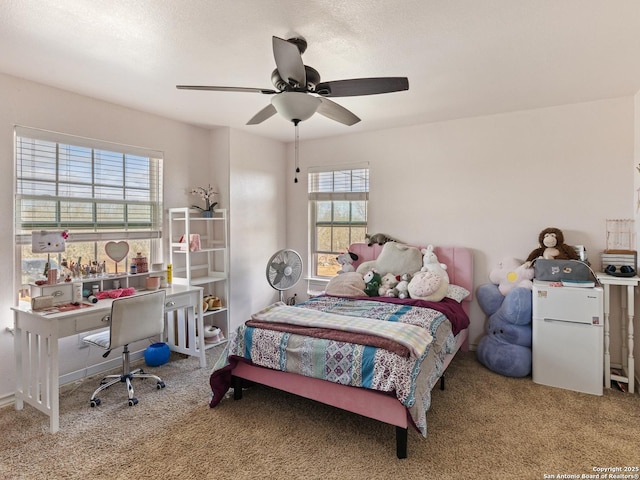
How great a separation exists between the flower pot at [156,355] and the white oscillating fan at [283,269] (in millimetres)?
1223

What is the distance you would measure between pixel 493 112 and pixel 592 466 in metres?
3.03

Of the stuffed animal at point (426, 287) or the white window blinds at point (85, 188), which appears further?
the stuffed animal at point (426, 287)

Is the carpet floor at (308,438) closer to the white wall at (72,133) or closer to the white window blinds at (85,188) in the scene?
the white wall at (72,133)

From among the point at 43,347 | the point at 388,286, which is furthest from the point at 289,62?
the point at 43,347

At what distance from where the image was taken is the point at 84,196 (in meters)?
Result: 3.18

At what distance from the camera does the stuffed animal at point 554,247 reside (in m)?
3.21

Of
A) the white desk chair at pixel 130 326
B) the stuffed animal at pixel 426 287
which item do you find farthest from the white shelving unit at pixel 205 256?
the stuffed animal at pixel 426 287

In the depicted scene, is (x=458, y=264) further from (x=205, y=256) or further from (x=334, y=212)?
(x=205, y=256)

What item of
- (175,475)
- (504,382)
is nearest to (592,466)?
(504,382)

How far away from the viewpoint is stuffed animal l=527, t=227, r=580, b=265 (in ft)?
10.5

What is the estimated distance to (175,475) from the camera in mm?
1900

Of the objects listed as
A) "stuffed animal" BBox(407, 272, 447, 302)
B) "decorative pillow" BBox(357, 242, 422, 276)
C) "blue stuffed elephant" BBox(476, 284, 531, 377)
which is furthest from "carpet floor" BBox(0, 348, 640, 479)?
"decorative pillow" BBox(357, 242, 422, 276)

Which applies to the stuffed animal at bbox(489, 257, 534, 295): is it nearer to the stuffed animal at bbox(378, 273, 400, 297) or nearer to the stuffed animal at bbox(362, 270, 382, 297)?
the stuffed animal at bbox(378, 273, 400, 297)

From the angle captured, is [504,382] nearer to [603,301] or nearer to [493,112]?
[603,301]
